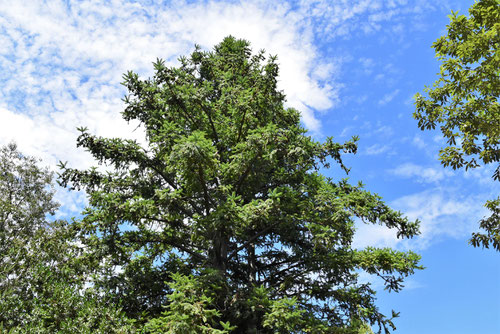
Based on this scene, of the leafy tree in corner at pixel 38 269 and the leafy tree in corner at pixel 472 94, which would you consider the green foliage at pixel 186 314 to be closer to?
the leafy tree in corner at pixel 38 269

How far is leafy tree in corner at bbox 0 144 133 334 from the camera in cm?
1120

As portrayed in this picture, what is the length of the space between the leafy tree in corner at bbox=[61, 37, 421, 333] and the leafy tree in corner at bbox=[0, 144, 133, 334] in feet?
4.34

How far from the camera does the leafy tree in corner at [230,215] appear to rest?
11305 millimetres

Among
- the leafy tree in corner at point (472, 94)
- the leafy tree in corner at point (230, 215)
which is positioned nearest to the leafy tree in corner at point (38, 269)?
the leafy tree in corner at point (230, 215)

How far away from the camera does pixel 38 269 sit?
45.6ft

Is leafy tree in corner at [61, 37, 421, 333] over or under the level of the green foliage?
over

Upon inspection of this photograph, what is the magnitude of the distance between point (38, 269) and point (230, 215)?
8478mm

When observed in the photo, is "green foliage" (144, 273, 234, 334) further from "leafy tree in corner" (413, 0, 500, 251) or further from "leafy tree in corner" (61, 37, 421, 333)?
"leafy tree in corner" (413, 0, 500, 251)

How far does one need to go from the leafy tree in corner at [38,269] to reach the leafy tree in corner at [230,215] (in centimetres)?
132

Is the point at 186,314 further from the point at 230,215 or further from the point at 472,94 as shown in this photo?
the point at 472,94

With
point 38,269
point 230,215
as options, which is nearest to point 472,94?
point 230,215

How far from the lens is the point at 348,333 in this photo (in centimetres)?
1112

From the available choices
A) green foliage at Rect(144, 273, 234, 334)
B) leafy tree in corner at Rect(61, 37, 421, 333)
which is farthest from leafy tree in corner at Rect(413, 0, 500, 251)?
green foliage at Rect(144, 273, 234, 334)

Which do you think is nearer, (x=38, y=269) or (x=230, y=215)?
(x=230, y=215)
